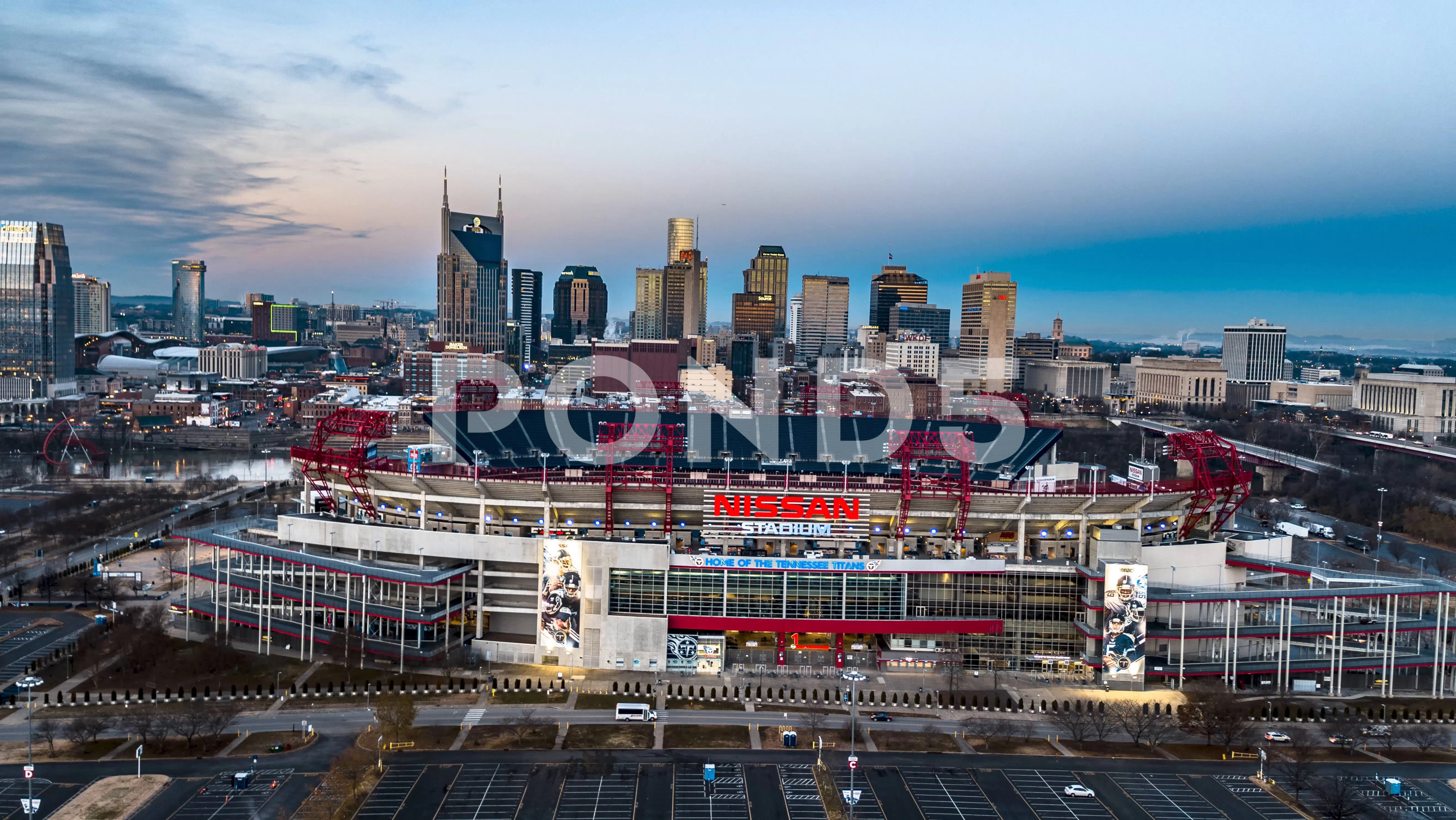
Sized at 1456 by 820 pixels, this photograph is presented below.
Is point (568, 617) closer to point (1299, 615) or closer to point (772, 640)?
point (772, 640)

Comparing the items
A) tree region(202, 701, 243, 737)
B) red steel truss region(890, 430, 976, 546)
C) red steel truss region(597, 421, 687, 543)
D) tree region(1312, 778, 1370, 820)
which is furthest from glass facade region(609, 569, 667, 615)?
tree region(1312, 778, 1370, 820)

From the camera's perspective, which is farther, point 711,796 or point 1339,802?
point 711,796

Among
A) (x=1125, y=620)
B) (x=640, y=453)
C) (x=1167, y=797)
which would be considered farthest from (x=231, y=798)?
(x=1125, y=620)

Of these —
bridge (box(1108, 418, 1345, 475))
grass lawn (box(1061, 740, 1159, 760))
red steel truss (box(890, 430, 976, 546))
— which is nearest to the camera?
grass lawn (box(1061, 740, 1159, 760))

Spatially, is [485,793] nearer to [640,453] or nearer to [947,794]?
[947,794]

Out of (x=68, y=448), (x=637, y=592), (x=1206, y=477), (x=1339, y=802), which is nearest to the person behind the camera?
(x=1339, y=802)

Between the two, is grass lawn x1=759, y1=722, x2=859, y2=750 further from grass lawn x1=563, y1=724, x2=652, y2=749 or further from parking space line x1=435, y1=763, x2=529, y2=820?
parking space line x1=435, y1=763, x2=529, y2=820
